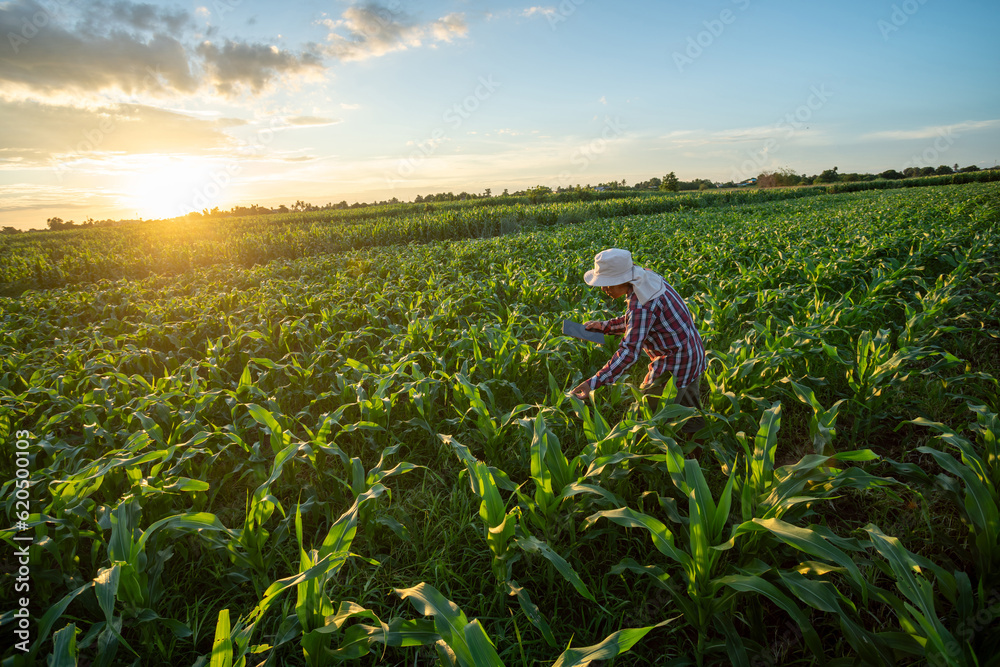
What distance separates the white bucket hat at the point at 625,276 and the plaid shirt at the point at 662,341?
0.06 metres

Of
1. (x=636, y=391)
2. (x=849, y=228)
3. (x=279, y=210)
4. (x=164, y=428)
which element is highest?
(x=279, y=210)

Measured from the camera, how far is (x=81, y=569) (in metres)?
2.32

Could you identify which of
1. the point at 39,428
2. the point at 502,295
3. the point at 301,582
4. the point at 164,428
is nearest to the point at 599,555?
the point at 301,582

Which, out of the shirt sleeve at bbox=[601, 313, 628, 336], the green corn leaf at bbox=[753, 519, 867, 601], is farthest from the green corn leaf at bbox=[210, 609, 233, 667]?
the shirt sleeve at bbox=[601, 313, 628, 336]

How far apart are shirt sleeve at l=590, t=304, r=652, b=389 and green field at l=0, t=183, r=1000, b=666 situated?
0.17m

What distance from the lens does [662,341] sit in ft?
9.55

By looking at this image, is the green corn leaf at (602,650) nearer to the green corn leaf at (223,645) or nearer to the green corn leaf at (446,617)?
the green corn leaf at (446,617)

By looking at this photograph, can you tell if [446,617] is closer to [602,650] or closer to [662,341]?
[602,650]

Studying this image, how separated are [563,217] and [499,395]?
64.2 feet

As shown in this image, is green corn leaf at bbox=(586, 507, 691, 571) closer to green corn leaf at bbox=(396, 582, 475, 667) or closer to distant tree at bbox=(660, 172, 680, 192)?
green corn leaf at bbox=(396, 582, 475, 667)

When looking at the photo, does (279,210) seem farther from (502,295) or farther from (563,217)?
(502,295)

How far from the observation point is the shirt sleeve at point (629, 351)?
2.70 metres

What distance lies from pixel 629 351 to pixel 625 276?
482mm

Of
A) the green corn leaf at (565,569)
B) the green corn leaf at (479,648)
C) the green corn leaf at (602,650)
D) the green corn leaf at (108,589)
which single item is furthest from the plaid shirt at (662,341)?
the green corn leaf at (108,589)
